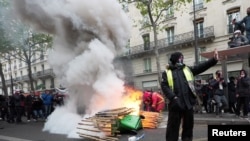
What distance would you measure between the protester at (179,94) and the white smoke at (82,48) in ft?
15.3

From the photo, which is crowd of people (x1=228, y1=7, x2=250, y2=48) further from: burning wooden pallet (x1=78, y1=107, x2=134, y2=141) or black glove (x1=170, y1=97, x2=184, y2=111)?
black glove (x1=170, y1=97, x2=184, y2=111)

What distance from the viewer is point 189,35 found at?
3378 centimetres

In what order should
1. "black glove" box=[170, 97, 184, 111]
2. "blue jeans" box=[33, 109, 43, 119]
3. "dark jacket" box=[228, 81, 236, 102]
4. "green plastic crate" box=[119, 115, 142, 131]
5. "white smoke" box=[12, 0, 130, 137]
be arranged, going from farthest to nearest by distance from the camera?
1. "blue jeans" box=[33, 109, 43, 119]
2. "dark jacket" box=[228, 81, 236, 102]
3. "white smoke" box=[12, 0, 130, 137]
4. "green plastic crate" box=[119, 115, 142, 131]
5. "black glove" box=[170, 97, 184, 111]

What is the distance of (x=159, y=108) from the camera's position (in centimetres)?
1418

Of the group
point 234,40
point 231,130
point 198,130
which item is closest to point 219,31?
point 234,40

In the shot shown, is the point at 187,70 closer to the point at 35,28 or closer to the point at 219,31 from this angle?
the point at 35,28

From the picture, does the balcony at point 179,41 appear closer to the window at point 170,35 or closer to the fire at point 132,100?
the window at point 170,35

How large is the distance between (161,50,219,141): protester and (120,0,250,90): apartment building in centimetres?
1954

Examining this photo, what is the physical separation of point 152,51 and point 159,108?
943 inches

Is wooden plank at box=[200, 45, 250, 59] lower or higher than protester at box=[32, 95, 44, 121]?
higher

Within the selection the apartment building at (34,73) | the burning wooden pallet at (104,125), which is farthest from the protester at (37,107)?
the apartment building at (34,73)

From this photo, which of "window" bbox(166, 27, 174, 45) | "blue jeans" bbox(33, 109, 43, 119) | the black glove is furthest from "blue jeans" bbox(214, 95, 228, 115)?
"window" bbox(166, 27, 174, 45)

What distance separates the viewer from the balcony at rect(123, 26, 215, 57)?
31938 millimetres

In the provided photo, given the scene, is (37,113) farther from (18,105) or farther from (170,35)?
Result: (170,35)
